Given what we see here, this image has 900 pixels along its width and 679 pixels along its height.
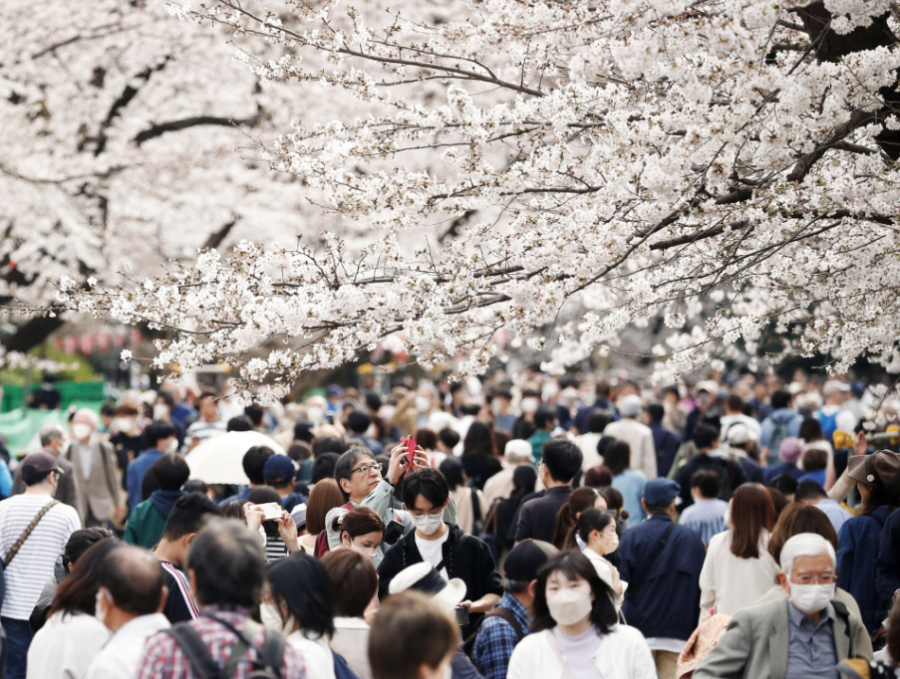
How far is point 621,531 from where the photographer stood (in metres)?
7.05

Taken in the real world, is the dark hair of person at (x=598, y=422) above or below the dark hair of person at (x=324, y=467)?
below

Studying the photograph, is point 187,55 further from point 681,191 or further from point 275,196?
point 681,191

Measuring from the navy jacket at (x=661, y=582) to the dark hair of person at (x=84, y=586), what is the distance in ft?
12.3

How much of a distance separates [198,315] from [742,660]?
11.0 feet

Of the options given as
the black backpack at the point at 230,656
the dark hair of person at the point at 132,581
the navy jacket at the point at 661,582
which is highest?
the dark hair of person at the point at 132,581

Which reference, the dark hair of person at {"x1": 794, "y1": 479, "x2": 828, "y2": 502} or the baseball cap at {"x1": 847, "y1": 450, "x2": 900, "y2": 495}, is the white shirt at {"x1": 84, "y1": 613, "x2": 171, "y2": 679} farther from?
the dark hair of person at {"x1": 794, "y1": 479, "x2": 828, "y2": 502}

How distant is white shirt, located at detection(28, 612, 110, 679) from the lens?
3590 mm

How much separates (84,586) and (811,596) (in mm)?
2702

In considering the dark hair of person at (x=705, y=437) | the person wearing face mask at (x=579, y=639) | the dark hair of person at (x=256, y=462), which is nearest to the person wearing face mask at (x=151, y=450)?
the dark hair of person at (x=256, y=462)

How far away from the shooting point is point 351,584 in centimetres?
394

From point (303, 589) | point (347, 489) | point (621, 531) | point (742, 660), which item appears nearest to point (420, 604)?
point (303, 589)

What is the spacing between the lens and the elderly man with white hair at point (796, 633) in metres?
3.97

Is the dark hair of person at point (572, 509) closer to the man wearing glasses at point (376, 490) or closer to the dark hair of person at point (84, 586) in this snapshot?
the man wearing glasses at point (376, 490)

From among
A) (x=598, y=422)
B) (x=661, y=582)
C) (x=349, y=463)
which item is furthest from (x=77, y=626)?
(x=598, y=422)
